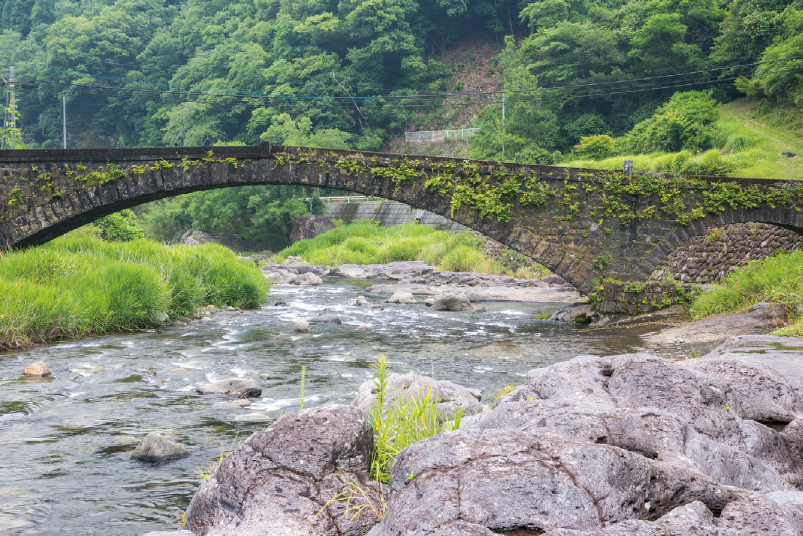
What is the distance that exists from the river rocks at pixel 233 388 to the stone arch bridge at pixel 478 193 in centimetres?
836

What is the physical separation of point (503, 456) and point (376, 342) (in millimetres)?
9395

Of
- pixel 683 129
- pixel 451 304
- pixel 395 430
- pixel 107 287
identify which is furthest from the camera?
pixel 683 129

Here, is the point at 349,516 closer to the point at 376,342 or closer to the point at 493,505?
the point at 493,505

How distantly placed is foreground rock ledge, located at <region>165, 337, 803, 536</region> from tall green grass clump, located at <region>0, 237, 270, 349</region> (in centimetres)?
839

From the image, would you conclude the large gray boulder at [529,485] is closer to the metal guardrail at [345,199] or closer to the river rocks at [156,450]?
the river rocks at [156,450]

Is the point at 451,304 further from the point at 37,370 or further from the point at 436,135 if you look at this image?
the point at 436,135

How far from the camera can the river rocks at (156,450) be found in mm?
5359

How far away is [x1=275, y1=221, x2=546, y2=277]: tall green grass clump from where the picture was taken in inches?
1045

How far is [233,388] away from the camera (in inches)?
302

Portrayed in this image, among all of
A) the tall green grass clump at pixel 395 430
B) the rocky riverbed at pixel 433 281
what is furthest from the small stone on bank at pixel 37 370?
the rocky riverbed at pixel 433 281

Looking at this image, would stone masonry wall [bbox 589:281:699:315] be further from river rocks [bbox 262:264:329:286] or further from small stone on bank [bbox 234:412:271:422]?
river rocks [bbox 262:264:329:286]

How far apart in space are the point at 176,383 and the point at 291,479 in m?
5.54

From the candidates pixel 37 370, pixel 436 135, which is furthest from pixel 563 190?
pixel 436 135

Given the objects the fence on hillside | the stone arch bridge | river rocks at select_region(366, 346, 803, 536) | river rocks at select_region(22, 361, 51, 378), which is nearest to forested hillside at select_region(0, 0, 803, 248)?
the fence on hillside
